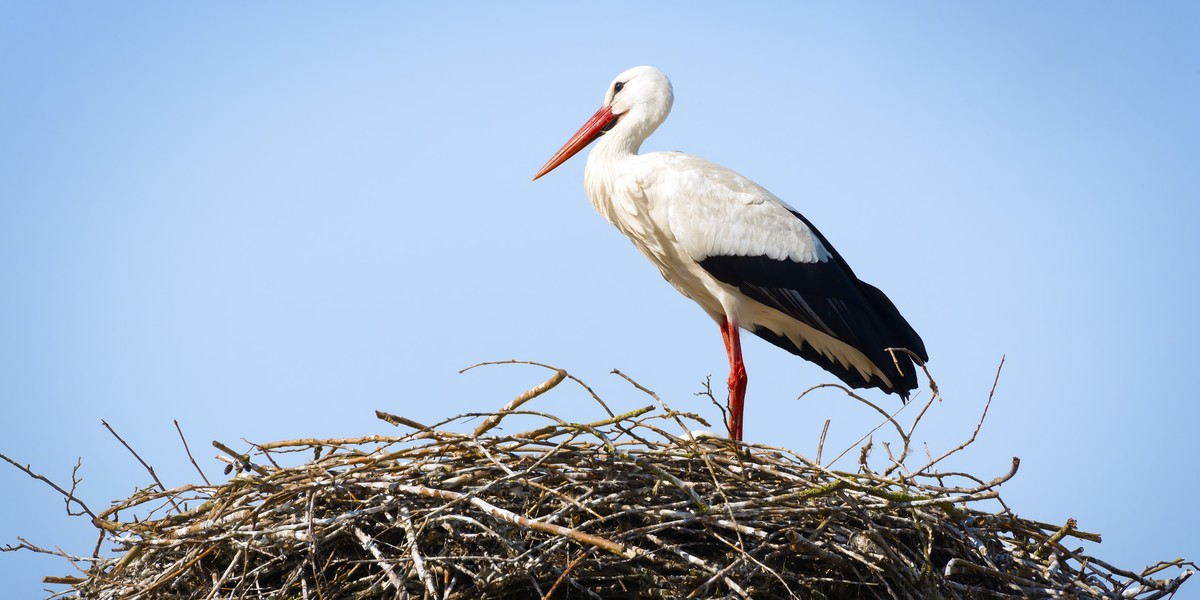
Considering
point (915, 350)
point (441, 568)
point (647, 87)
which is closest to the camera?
point (441, 568)

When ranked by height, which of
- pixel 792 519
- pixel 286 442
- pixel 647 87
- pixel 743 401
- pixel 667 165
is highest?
pixel 647 87

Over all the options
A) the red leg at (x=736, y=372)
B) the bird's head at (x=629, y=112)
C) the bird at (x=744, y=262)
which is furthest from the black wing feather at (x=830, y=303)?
the bird's head at (x=629, y=112)

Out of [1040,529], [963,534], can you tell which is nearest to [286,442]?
[963,534]

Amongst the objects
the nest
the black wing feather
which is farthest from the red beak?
the nest

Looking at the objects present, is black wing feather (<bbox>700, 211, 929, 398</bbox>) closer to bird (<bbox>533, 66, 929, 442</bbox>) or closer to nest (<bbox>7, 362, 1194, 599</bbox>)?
bird (<bbox>533, 66, 929, 442</bbox>)

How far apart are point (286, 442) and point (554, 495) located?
1005mm

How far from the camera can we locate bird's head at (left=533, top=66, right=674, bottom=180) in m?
6.08

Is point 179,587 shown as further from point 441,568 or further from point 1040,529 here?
point 1040,529

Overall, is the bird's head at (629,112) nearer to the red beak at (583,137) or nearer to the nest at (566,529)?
the red beak at (583,137)

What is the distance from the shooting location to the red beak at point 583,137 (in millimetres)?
6297

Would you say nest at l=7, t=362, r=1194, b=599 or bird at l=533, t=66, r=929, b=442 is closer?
nest at l=7, t=362, r=1194, b=599

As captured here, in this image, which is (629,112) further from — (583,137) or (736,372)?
(736,372)

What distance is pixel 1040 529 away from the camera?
4152 millimetres

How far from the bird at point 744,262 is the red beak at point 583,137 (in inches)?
9.5
